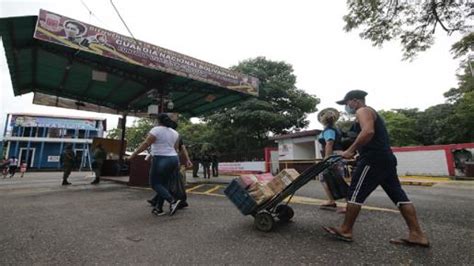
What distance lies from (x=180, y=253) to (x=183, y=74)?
767 cm

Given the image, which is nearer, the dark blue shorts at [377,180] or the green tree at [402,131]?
the dark blue shorts at [377,180]

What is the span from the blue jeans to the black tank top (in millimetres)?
2807

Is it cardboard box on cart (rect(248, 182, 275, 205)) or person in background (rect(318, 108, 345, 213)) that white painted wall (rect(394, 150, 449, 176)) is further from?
cardboard box on cart (rect(248, 182, 275, 205))

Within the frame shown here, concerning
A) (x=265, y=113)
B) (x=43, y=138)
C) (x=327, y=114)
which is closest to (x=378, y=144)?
(x=327, y=114)

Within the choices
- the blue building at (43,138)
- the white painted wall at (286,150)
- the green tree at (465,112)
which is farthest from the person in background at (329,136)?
the blue building at (43,138)

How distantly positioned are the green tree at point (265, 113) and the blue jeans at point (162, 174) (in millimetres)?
19116

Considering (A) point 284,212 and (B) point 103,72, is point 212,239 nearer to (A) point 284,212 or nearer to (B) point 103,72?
(A) point 284,212

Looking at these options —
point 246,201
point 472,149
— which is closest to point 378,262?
point 246,201

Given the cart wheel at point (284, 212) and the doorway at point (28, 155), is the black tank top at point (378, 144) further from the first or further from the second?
the doorway at point (28, 155)

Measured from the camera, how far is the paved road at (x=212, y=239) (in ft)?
7.72

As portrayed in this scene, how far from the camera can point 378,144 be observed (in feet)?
9.19

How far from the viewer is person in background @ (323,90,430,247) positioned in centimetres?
268

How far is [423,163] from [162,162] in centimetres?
1798

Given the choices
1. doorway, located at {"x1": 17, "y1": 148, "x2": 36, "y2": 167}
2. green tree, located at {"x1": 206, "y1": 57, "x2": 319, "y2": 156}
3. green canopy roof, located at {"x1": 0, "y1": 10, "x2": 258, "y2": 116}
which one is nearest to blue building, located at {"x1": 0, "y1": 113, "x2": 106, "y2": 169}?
doorway, located at {"x1": 17, "y1": 148, "x2": 36, "y2": 167}
